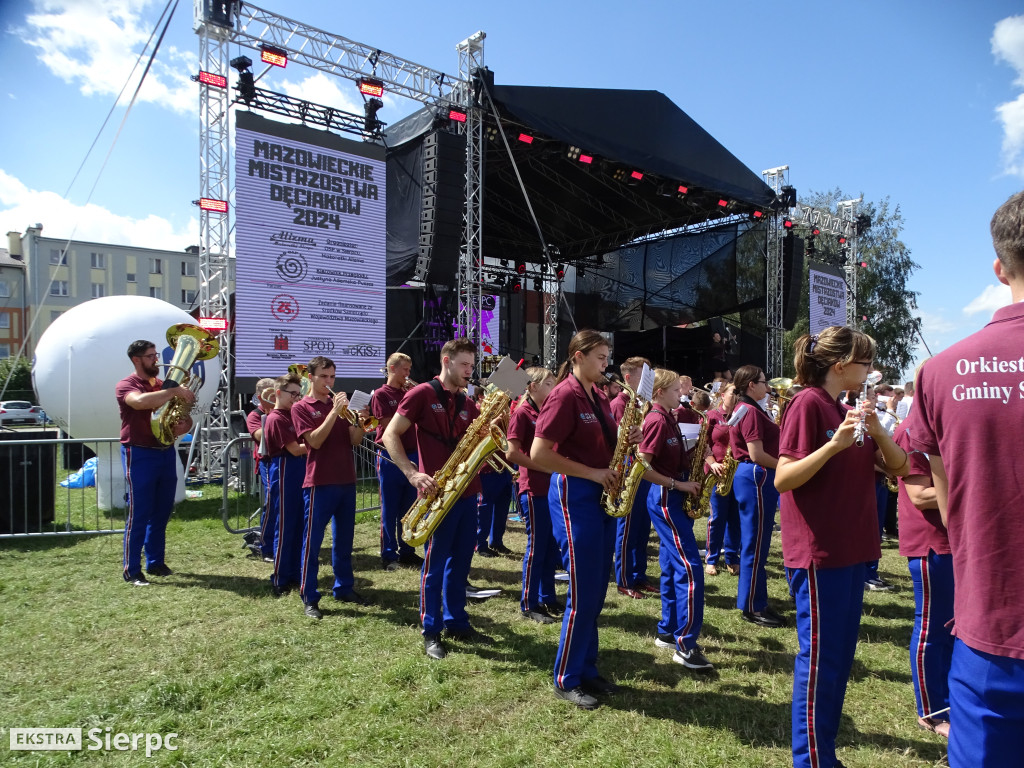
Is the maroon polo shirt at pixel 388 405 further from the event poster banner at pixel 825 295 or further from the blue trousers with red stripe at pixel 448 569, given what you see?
the event poster banner at pixel 825 295

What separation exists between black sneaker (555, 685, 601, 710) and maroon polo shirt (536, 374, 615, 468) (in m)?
1.33

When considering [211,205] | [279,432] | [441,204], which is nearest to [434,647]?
[279,432]

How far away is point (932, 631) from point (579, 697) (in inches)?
75.0

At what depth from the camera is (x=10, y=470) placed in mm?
7391

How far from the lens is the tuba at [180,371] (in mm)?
5859

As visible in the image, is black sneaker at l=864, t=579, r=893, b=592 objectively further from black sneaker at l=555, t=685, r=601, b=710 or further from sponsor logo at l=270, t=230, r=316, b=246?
sponsor logo at l=270, t=230, r=316, b=246

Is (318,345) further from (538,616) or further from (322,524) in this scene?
(538,616)

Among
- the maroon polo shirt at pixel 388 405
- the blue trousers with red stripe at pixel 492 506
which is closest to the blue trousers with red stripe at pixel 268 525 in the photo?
the maroon polo shirt at pixel 388 405

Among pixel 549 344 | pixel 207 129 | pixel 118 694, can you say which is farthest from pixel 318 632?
pixel 549 344

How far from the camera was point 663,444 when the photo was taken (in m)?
4.40

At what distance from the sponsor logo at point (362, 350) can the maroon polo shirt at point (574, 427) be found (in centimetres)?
823

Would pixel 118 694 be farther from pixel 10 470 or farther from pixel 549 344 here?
pixel 549 344

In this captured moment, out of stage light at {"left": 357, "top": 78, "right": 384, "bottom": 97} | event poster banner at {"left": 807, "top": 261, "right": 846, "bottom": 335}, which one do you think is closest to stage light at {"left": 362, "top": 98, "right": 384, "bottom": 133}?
stage light at {"left": 357, "top": 78, "right": 384, "bottom": 97}

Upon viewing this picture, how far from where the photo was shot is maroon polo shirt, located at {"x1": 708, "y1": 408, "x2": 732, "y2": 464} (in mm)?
6250
